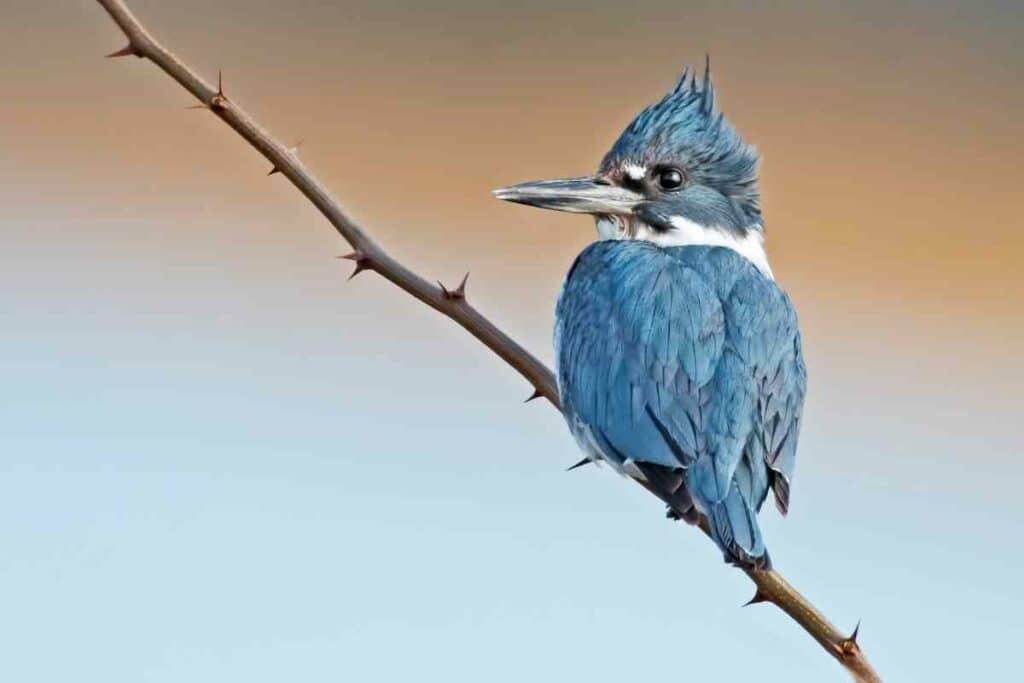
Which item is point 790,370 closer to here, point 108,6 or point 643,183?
point 643,183

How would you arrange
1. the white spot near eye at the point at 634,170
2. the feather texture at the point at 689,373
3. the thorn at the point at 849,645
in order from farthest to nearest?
the white spot near eye at the point at 634,170 → the feather texture at the point at 689,373 → the thorn at the point at 849,645

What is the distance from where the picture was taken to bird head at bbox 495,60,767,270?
1666 millimetres

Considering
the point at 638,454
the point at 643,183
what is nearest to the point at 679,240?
the point at 643,183

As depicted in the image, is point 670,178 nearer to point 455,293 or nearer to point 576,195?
point 576,195

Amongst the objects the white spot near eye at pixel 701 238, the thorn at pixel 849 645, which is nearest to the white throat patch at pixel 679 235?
the white spot near eye at pixel 701 238

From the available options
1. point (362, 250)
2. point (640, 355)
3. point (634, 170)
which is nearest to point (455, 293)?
point (362, 250)

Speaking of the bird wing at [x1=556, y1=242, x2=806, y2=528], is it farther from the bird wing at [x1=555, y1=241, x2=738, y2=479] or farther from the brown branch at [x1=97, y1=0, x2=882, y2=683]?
the brown branch at [x1=97, y1=0, x2=882, y2=683]

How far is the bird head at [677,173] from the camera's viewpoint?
5.47 ft

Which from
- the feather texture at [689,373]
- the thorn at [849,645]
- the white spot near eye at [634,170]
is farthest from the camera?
the white spot near eye at [634,170]

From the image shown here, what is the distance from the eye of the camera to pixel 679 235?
1673 millimetres

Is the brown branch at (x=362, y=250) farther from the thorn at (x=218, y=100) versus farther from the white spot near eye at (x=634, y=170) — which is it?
the white spot near eye at (x=634, y=170)

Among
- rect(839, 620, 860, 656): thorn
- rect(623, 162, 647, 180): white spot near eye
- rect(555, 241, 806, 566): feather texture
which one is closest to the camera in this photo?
rect(839, 620, 860, 656): thorn

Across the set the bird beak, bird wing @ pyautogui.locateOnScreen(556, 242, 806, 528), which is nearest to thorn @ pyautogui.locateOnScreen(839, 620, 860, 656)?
bird wing @ pyautogui.locateOnScreen(556, 242, 806, 528)

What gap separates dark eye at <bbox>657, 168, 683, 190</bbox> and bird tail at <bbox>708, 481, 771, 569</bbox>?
49 centimetres
